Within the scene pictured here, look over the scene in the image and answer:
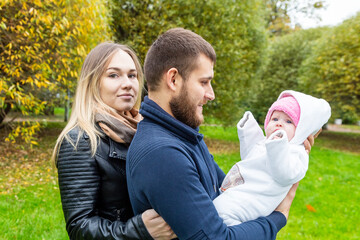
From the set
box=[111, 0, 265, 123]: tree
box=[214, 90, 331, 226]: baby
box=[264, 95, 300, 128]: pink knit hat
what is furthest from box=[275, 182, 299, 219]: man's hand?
box=[111, 0, 265, 123]: tree

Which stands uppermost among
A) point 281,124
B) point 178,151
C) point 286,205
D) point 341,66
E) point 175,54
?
point 175,54

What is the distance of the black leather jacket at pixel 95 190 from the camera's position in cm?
163

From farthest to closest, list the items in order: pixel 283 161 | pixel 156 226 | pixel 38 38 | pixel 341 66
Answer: pixel 341 66
pixel 38 38
pixel 283 161
pixel 156 226

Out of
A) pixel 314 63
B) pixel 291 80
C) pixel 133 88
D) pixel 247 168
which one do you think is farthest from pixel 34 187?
pixel 291 80

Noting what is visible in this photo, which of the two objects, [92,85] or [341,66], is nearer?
[92,85]

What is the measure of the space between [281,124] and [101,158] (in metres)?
1.15

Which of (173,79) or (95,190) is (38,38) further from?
(173,79)

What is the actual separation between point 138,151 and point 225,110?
10.4 metres

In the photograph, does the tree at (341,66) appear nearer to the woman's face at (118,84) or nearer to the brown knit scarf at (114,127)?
the woman's face at (118,84)

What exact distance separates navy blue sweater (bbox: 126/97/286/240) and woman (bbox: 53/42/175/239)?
0.14 m

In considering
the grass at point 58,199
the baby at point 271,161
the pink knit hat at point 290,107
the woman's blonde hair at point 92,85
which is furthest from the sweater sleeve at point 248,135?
the grass at point 58,199

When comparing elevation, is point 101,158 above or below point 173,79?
below

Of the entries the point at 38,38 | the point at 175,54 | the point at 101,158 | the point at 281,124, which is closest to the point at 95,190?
the point at 101,158

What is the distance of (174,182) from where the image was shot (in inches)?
50.3
